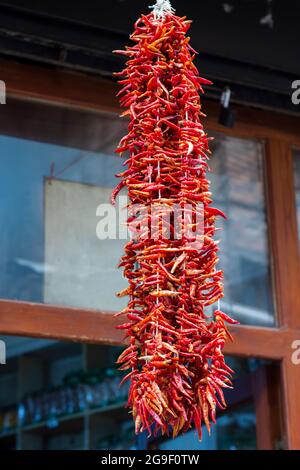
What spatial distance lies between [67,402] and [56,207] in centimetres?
245

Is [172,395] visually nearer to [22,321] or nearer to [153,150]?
[153,150]

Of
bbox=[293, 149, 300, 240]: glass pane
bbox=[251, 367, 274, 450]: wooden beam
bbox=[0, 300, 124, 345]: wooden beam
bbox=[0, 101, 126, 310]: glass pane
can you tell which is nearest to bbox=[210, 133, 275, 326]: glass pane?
bbox=[293, 149, 300, 240]: glass pane

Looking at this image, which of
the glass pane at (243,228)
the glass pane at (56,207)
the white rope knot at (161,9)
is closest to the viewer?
the white rope knot at (161,9)

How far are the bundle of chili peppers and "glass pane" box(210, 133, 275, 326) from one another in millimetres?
1628

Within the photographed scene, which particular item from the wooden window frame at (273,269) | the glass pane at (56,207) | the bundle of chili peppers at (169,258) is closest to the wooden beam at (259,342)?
the wooden window frame at (273,269)

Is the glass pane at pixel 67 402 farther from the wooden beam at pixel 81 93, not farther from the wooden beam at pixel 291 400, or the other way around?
the wooden beam at pixel 81 93

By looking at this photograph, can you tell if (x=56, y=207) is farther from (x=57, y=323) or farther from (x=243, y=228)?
(x=243, y=228)

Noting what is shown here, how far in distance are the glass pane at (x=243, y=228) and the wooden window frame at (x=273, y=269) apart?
4 centimetres

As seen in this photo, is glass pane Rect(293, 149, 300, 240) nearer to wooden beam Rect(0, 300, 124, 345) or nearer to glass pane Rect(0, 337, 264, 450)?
wooden beam Rect(0, 300, 124, 345)

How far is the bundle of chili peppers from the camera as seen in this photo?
2.17 meters

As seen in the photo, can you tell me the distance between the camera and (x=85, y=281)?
3756mm

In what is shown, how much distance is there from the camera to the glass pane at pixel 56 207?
12.0 ft
